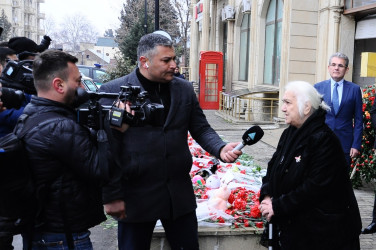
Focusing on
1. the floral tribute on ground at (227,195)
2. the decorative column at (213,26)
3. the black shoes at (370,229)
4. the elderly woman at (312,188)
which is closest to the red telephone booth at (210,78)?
the decorative column at (213,26)

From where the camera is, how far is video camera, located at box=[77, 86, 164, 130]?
2570 mm

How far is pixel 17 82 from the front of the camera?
3.26 m

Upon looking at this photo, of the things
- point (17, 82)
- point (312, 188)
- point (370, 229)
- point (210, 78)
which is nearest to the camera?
point (312, 188)

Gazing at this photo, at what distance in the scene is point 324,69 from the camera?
11.6 meters

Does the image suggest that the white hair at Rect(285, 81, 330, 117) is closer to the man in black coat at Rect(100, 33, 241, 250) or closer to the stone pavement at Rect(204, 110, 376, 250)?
the man in black coat at Rect(100, 33, 241, 250)

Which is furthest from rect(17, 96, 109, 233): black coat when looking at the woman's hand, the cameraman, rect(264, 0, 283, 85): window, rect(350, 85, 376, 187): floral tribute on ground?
rect(264, 0, 283, 85): window

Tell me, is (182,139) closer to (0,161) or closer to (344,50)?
(0,161)

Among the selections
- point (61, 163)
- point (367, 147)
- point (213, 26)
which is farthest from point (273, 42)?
point (61, 163)

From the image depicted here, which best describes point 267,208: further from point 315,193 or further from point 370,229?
point 370,229

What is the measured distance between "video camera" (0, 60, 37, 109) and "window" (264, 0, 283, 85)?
44.5ft

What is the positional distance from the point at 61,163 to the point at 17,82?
1050 millimetres

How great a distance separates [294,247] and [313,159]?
2.08ft

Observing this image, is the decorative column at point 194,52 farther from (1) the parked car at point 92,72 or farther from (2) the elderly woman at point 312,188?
(2) the elderly woman at point 312,188

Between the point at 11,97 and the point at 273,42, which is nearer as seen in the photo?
the point at 11,97
